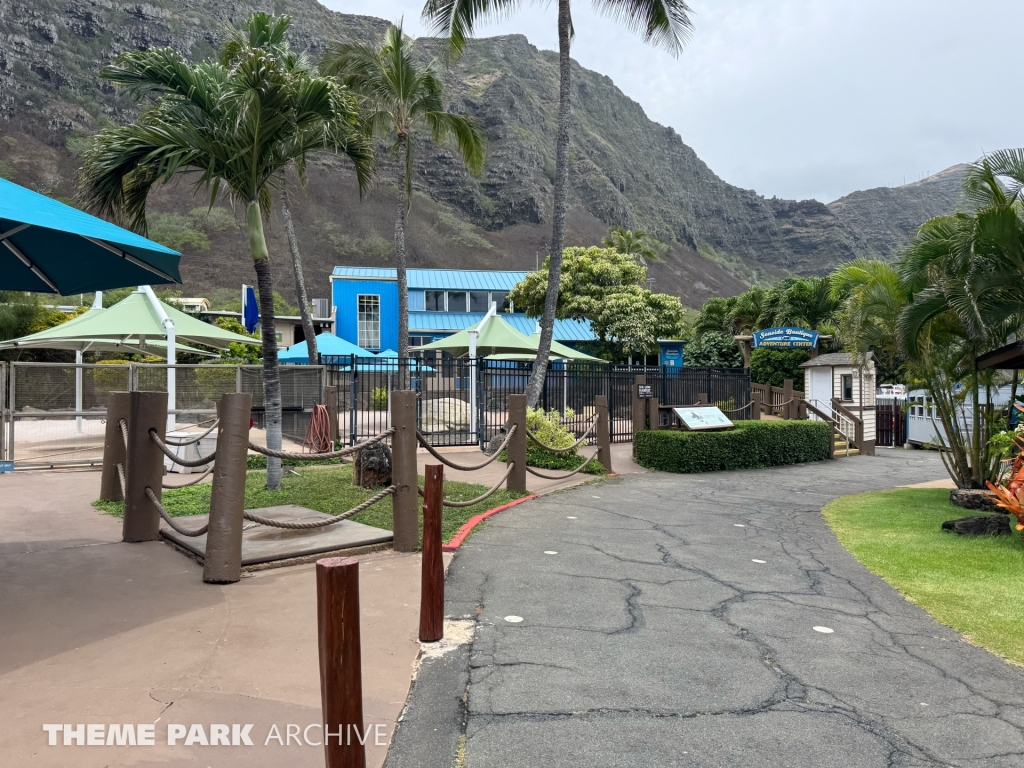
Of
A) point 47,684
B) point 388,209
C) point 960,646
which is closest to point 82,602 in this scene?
point 47,684

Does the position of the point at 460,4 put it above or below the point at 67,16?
below

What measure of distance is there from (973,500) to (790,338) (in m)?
13.7

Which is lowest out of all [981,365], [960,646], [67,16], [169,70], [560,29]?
[960,646]

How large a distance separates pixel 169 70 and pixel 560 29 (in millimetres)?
8680

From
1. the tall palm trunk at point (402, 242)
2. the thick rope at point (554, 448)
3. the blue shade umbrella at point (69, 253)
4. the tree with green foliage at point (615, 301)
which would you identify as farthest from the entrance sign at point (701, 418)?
the tree with green foliage at point (615, 301)

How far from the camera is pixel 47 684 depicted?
3.61m

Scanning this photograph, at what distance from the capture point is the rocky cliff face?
306 feet

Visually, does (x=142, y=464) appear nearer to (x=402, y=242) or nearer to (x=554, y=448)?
(x=554, y=448)

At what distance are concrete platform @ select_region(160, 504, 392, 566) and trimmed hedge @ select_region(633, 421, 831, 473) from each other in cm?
839

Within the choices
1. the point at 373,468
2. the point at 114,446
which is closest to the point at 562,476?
the point at 373,468

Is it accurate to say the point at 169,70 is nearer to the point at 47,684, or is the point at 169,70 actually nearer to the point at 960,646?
the point at 47,684

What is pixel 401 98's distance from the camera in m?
16.2

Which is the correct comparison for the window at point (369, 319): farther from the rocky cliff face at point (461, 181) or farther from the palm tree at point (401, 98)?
the rocky cliff face at point (461, 181)

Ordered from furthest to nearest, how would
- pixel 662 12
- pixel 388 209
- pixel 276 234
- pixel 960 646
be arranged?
pixel 388 209 → pixel 276 234 → pixel 662 12 → pixel 960 646
